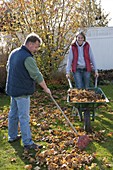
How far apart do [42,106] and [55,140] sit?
265 cm

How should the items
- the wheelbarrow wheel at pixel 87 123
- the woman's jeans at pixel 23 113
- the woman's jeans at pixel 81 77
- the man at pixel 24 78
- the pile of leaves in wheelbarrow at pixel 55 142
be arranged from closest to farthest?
the pile of leaves in wheelbarrow at pixel 55 142
the man at pixel 24 78
the woman's jeans at pixel 23 113
the wheelbarrow wheel at pixel 87 123
the woman's jeans at pixel 81 77

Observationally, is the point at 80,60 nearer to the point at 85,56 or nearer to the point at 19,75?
the point at 85,56

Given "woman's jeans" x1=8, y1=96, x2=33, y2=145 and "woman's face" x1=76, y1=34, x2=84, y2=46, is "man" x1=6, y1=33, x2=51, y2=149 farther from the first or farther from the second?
"woman's face" x1=76, y1=34, x2=84, y2=46

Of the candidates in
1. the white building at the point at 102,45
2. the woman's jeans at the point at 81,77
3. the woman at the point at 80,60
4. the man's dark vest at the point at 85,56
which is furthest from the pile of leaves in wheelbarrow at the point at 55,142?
the white building at the point at 102,45

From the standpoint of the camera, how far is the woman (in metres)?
6.27

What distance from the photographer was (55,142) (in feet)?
17.1

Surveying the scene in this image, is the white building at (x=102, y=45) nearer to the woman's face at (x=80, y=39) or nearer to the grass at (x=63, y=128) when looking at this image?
the grass at (x=63, y=128)

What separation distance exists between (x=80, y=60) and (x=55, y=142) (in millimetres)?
1876

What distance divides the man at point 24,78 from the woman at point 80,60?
1591 mm

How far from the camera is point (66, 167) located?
13.6ft

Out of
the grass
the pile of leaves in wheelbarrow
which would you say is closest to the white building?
the grass

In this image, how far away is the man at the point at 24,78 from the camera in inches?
182

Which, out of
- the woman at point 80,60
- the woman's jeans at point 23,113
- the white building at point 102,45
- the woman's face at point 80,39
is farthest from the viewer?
the white building at point 102,45

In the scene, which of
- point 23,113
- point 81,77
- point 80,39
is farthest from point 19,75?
point 81,77
